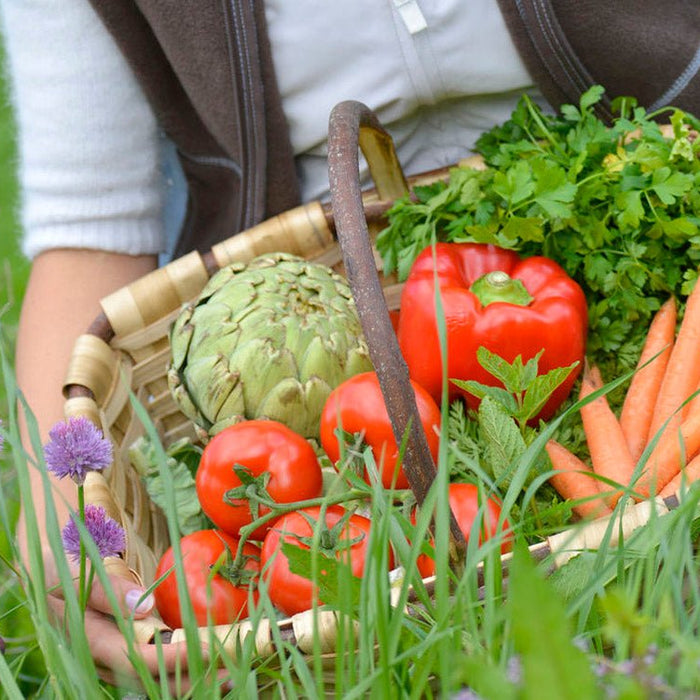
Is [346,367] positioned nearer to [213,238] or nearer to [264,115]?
[264,115]

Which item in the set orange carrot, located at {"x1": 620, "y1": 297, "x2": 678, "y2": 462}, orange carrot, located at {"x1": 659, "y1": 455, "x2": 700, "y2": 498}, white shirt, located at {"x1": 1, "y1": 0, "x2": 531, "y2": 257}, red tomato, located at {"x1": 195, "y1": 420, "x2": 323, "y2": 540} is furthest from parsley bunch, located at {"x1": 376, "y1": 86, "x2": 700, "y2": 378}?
red tomato, located at {"x1": 195, "y1": 420, "x2": 323, "y2": 540}

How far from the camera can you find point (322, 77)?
1.30 meters

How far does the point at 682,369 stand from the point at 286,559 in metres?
0.54

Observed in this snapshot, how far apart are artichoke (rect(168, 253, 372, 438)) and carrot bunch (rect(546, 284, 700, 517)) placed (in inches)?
11.6

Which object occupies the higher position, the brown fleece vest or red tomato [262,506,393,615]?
the brown fleece vest

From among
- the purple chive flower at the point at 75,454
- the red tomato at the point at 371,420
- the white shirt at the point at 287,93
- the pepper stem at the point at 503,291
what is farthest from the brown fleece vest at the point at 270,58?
the purple chive flower at the point at 75,454

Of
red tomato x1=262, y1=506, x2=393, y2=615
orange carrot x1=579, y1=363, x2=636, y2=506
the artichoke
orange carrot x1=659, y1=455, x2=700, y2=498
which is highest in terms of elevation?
the artichoke

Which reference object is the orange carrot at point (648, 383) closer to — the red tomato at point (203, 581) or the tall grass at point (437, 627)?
the tall grass at point (437, 627)

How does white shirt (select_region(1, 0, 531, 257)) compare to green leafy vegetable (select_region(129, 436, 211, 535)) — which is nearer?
green leafy vegetable (select_region(129, 436, 211, 535))

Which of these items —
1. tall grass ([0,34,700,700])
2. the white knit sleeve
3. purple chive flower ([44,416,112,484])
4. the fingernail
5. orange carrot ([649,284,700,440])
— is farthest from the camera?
the white knit sleeve

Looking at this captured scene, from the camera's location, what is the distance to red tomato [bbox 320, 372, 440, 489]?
951mm

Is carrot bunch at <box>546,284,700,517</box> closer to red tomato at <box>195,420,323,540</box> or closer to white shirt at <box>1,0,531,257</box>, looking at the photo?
red tomato at <box>195,420,323,540</box>

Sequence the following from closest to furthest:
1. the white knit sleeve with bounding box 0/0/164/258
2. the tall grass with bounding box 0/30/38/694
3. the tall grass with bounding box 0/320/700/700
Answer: the tall grass with bounding box 0/320/700/700
the tall grass with bounding box 0/30/38/694
the white knit sleeve with bounding box 0/0/164/258

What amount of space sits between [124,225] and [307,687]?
3.37 feet
